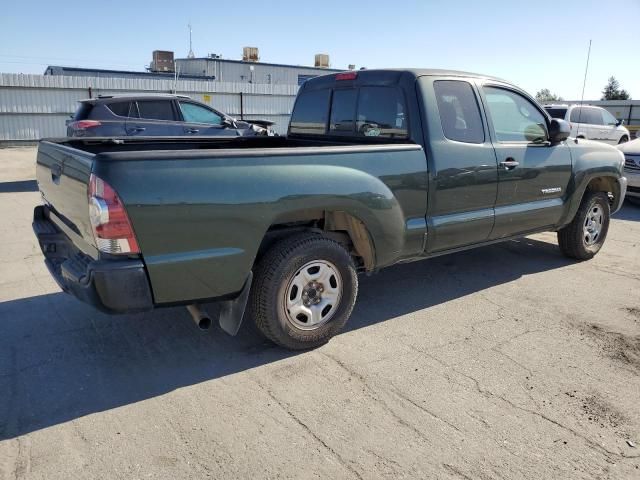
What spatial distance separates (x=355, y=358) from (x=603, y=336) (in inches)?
79.7

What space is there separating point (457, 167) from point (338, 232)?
1.16 meters

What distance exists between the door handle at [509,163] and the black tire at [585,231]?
1.55m

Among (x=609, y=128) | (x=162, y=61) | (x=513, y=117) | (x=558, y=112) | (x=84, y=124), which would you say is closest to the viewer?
(x=513, y=117)

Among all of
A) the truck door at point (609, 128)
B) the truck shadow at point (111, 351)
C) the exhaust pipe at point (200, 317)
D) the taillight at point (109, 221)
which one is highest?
the truck door at point (609, 128)

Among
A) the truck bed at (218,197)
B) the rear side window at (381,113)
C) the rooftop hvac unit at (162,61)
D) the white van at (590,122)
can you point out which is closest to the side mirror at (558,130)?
the rear side window at (381,113)

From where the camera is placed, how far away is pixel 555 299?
4.95 m

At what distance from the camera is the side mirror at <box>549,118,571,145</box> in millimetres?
5145

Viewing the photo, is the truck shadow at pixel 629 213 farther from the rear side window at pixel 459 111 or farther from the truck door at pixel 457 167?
the rear side window at pixel 459 111

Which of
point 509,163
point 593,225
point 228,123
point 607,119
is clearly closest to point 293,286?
point 509,163

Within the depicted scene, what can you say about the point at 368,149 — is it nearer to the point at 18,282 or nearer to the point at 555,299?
the point at 555,299

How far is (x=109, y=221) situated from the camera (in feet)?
9.37

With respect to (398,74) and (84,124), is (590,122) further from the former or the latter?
(84,124)

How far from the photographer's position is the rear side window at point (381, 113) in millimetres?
4324

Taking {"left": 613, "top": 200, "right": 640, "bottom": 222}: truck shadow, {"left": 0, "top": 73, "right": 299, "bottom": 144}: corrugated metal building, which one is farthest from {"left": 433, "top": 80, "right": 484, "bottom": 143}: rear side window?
{"left": 0, "top": 73, "right": 299, "bottom": 144}: corrugated metal building
